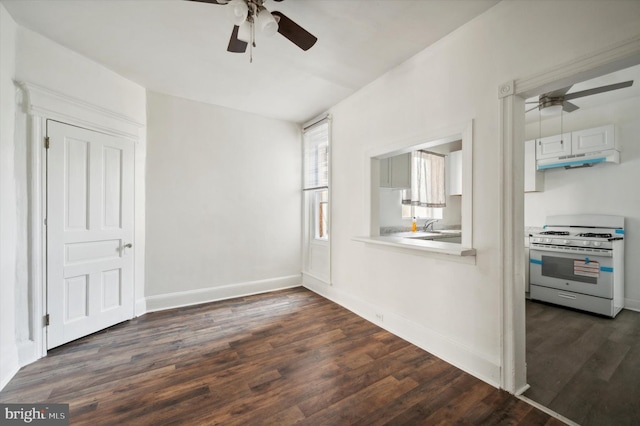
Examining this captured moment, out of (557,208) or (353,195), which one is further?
(557,208)

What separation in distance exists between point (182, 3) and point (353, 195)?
259 centimetres

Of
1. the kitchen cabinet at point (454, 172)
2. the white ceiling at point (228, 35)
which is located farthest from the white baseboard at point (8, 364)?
the kitchen cabinet at point (454, 172)

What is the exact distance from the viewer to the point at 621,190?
11.9ft

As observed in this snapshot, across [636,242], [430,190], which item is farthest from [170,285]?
[636,242]

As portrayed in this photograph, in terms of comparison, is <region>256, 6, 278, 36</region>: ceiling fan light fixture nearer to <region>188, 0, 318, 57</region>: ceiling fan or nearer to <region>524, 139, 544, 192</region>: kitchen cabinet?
<region>188, 0, 318, 57</region>: ceiling fan

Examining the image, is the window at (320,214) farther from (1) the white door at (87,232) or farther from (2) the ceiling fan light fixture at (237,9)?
(2) the ceiling fan light fixture at (237,9)

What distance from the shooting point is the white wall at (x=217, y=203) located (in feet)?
11.6

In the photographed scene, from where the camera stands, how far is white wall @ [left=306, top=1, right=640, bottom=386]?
1.68 metres

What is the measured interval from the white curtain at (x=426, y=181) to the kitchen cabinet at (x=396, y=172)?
395mm

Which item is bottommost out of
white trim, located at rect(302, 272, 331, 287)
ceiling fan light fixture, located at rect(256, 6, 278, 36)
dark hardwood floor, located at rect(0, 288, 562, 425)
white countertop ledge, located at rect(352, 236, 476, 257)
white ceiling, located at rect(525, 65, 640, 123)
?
dark hardwood floor, located at rect(0, 288, 562, 425)

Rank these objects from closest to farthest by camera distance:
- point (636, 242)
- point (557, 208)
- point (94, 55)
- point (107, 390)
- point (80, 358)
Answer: point (107, 390)
point (80, 358)
point (94, 55)
point (636, 242)
point (557, 208)

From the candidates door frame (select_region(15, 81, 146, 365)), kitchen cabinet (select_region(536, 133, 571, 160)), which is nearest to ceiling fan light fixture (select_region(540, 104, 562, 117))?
kitchen cabinet (select_region(536, 133, 571, 160))

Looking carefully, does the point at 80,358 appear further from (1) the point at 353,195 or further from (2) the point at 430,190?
A: (2) the point at 430,190

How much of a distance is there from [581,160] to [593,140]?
313 mm
